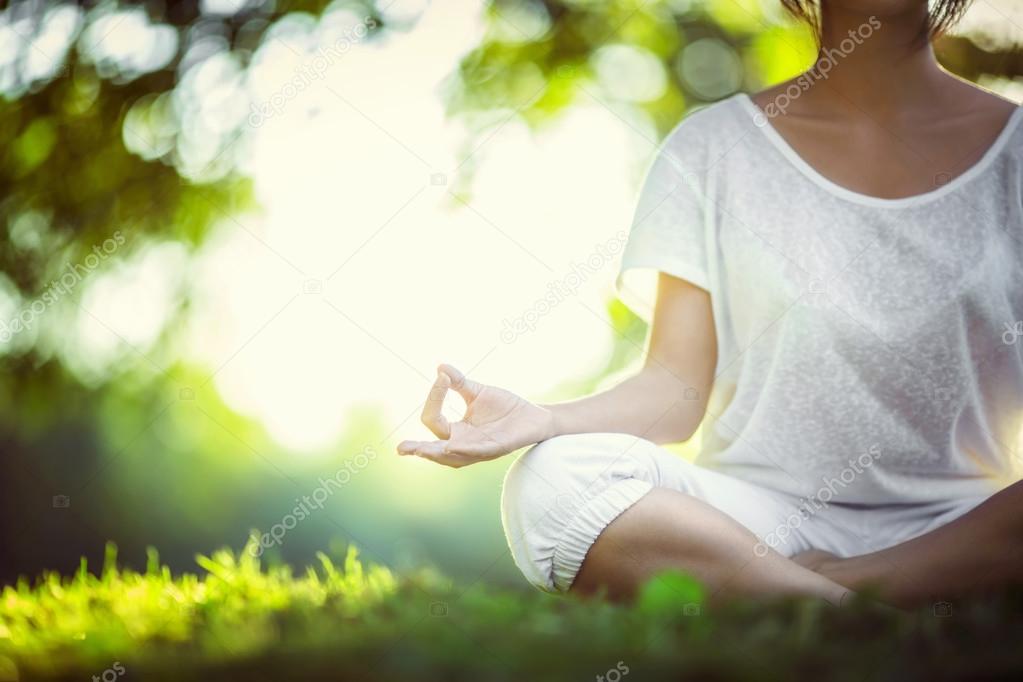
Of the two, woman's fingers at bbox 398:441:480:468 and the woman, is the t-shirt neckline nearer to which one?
the woman

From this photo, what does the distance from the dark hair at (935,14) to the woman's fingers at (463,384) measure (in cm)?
124

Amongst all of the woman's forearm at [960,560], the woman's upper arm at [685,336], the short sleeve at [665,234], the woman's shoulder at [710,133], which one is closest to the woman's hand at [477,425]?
the woman's upper arm at [685,336]

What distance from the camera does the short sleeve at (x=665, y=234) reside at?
2.14 m

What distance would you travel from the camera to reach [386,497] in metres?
17.5

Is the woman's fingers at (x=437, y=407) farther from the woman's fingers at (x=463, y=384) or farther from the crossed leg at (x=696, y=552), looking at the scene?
the crossed leg at (x=696, y=552)

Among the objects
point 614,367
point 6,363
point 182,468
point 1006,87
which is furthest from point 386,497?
point 1006,87

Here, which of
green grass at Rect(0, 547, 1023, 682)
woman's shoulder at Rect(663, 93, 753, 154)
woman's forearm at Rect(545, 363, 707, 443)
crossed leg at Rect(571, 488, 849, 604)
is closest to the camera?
green grass at Rect(0, 547, 1023, 682)

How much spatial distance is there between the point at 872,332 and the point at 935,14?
766 millimetres

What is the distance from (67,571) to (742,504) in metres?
9.45

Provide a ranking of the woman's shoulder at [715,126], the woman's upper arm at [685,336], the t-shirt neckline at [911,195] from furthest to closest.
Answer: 1. the woman's shoulder at [715,126]
2. the woman's upper arm at [685,336]
3. the t-shirt neckline at [911,195]

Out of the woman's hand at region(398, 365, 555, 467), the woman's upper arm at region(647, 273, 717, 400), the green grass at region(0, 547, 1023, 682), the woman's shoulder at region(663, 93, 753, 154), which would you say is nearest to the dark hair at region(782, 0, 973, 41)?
the woman's shoulder at region(663, 93, 753, 154)

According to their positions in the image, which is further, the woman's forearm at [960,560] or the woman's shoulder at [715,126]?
the woman's shoulder at [715,126]

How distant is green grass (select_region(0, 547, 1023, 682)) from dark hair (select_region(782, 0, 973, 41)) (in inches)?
52.3

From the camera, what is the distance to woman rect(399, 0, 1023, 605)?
1691 mm
